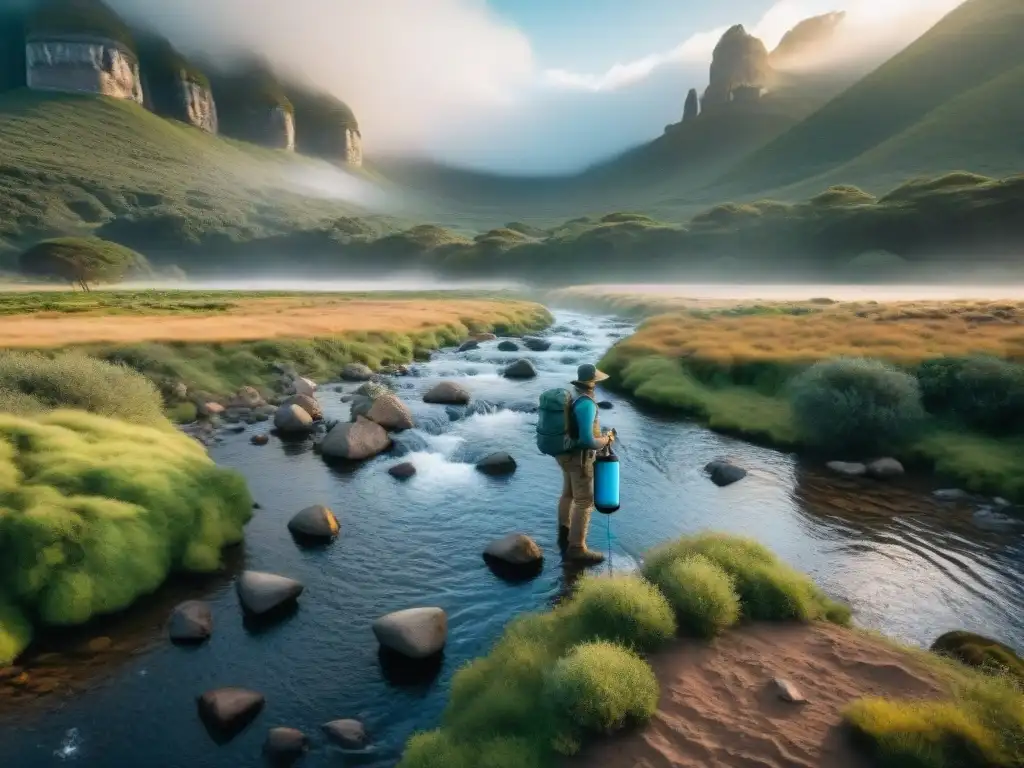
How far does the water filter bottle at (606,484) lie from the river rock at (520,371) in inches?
993

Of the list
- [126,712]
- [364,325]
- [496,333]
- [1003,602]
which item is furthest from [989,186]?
[126,712]

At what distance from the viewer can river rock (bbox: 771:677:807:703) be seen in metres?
Result: 7.99

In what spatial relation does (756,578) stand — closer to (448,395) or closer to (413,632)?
(413,632)

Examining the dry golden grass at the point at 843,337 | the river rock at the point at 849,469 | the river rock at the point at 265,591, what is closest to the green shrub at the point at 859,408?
the river rock at the point at 849,469

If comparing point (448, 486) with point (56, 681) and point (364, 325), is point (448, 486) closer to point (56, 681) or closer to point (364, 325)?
point (56, 681)

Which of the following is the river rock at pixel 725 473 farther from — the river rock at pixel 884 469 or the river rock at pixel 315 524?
the river rock at pixel 315 524

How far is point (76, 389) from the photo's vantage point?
2016cm

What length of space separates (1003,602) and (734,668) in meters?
8.68

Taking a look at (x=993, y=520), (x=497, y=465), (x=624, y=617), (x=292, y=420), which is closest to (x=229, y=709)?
(x=624, y=617)

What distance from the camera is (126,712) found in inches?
382

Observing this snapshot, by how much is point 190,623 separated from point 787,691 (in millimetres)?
10908

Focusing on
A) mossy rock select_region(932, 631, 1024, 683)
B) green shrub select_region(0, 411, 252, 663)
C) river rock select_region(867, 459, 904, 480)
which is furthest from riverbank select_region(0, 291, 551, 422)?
river rock select_region(867, 459, 904, 480)

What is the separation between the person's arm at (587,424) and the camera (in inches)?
540

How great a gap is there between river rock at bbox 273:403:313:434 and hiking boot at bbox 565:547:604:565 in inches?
620
